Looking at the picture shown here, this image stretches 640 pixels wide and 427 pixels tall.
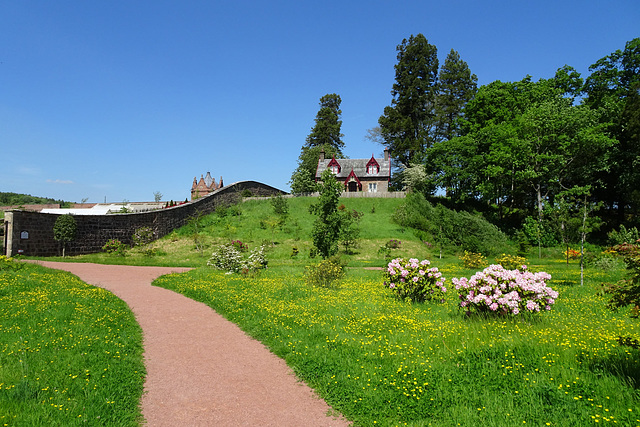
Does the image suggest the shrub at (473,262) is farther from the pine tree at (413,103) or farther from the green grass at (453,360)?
the pine tree at (413,103)

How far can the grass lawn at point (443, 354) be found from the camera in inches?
175

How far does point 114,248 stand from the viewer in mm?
25906

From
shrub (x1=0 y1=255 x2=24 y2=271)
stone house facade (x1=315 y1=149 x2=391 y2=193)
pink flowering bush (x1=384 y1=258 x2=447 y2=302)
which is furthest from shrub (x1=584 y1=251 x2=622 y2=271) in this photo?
stone house facade (x1=315 y1=149 x2=391 y2=193)

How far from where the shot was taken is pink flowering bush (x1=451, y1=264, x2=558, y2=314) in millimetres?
7611

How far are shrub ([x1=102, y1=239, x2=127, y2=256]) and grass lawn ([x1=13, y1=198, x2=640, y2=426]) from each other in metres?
15.9

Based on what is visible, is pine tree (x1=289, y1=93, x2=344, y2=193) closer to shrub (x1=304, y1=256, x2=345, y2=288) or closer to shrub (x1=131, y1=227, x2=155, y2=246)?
shrub (x1=131, y1=227, x2=155, y2=246)

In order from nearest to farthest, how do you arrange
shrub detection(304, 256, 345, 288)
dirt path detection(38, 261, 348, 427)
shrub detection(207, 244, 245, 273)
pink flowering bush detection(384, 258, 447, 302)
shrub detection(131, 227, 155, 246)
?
dirt path detection(38, 261, 348, 427)
pink flowering bush detection(384, 258, 447, 302)
shrub detection(304, 256, 345, 288)
shrub detection(207, 244, 245, 273)
shrub detection(131, 227, 155, 246)

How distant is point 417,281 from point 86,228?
2368cm

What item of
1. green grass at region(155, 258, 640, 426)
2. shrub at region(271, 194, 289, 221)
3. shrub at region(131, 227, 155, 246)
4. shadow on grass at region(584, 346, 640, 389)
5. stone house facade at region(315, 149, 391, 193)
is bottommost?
green grass at region(155, 258, 640, 426)

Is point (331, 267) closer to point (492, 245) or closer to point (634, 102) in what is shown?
point (492, 245)

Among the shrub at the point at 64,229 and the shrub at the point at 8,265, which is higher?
the shrub at the point at 64,229

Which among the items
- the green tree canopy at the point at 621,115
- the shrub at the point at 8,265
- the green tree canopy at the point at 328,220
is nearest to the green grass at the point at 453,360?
the green tree canopy at the point at 328,220

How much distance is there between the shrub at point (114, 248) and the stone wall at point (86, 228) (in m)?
0.33

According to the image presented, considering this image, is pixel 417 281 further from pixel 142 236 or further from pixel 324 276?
pixel 142 236
